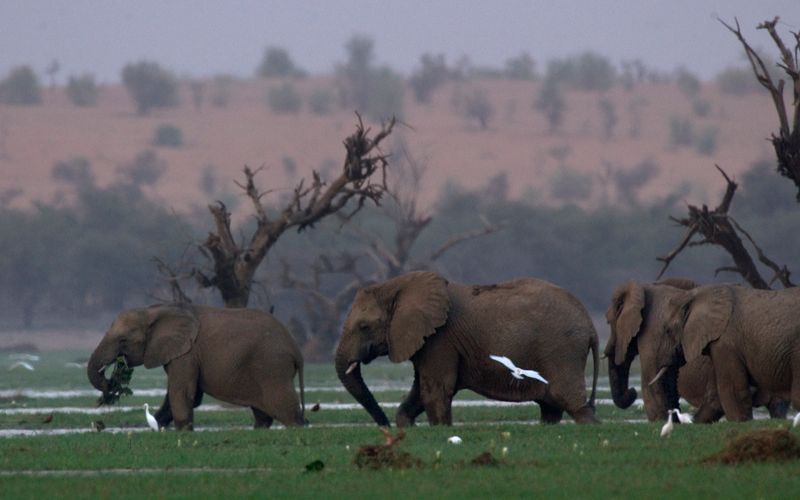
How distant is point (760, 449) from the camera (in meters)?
14.8

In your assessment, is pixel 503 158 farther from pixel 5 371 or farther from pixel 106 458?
pixel 106 458

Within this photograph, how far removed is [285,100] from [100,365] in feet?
347

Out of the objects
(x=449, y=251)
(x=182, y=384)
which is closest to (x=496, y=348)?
(x=182, y=384)

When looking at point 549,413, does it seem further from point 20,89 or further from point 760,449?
point 20,89

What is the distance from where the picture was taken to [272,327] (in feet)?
71.2

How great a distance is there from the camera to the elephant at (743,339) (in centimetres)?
1944

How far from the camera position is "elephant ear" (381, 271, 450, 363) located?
20578 millimetres

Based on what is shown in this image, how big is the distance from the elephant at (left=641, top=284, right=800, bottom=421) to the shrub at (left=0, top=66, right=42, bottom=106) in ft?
359

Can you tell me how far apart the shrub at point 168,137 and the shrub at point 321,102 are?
10.2 m

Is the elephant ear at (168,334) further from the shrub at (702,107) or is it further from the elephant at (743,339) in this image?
the shrub at (702,107)

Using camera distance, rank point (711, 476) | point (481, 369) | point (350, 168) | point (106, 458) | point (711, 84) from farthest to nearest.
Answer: point (711, 84) → point (350, 168) → point (481, 369) → point (106, 458) → point (711, 476)

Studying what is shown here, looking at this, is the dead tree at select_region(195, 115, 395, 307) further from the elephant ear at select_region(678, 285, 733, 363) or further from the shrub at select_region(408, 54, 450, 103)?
the shrub at select_region(408, 54, 450, 103)

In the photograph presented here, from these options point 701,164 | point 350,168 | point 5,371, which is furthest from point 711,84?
point 350,168

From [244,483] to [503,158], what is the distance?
99583mm
